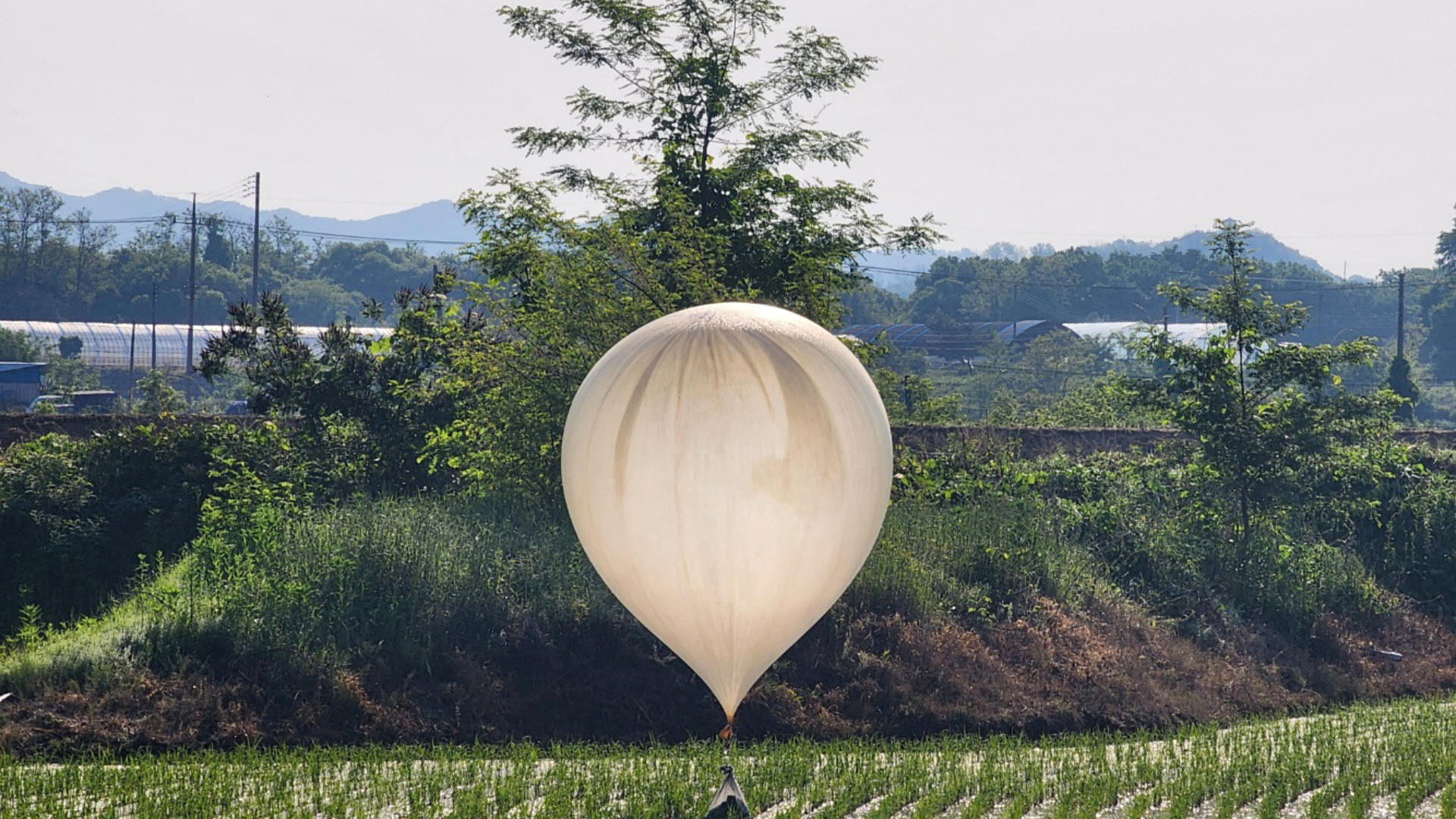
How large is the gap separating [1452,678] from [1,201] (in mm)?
103660

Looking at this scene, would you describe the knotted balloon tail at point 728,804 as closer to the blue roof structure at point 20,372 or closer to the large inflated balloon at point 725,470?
the large inflated balloon at point 725,470

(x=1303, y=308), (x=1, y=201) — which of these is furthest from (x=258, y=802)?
(x=1, y=201)

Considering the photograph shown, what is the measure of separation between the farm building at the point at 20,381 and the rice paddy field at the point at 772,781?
55.0 m

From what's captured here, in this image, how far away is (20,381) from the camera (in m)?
61.7

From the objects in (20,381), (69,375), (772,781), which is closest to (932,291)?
(69,375)

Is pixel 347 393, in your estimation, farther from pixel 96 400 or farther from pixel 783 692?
pixel 96 400

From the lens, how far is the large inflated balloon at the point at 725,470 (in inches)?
340

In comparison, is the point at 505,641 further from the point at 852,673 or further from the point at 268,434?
the point at 268,434

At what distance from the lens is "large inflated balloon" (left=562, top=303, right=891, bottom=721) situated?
28.3ft

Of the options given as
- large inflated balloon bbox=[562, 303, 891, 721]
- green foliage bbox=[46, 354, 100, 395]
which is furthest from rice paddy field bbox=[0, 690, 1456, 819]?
green foliage bbox=[46, 354, 100, 395]

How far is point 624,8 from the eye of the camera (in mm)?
20719

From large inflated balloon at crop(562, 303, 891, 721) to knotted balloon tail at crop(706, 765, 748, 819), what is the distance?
113 cm

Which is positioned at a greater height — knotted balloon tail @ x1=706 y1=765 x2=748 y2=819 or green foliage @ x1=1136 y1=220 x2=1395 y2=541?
green foliage @ x1=1136 y1=220 x2=1395 y2=541

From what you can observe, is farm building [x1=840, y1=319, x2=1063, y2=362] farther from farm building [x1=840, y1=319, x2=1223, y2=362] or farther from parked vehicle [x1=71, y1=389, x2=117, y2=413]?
parked vehicle [x1=71, y1=389, x2=117, y2=413]
